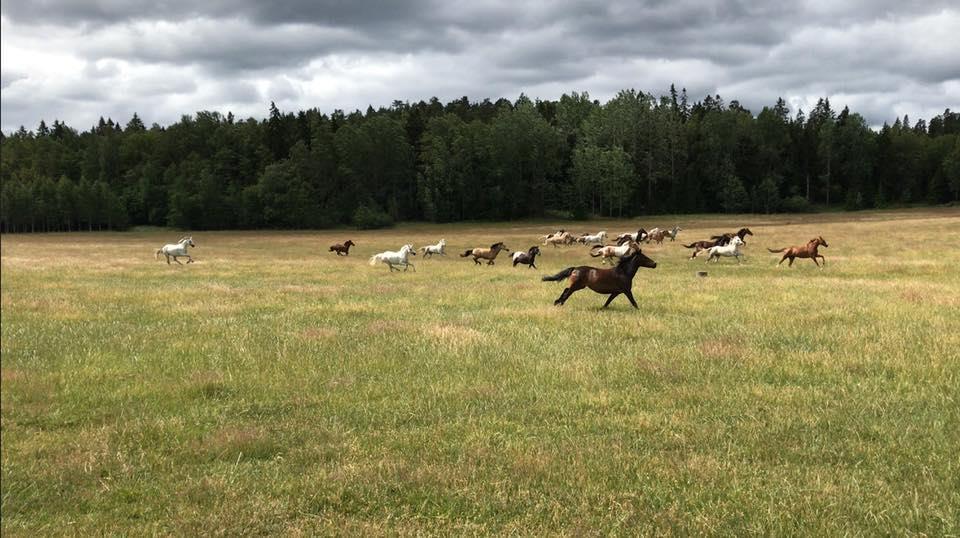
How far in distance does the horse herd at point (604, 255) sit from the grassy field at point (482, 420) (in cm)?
87

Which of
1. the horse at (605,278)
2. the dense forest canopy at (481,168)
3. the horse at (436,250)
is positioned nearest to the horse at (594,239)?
the horse at (436,250)

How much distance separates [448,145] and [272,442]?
384 ft

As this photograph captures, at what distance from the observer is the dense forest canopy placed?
11306 cm

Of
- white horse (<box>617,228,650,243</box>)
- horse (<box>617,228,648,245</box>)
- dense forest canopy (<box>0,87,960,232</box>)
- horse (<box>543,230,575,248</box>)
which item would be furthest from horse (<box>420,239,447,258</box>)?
dense forest canopy (<box>0,87,960,232</box>)

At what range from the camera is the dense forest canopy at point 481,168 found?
113 m

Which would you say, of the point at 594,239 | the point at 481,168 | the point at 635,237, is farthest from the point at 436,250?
the point at 481,168

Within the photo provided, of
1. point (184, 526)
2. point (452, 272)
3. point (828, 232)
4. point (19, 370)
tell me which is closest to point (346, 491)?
Result: point (184, 526)

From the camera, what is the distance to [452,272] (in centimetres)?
3266

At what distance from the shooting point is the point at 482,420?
8516 millimetres

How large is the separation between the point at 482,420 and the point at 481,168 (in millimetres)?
109143

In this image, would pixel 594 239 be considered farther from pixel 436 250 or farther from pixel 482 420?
pixel 482 420

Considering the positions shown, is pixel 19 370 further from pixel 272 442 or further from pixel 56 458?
pixel 272 442

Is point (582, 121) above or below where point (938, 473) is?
above

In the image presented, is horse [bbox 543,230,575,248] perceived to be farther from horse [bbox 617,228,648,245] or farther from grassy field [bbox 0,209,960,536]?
grassy field [bbox 0,209,960,536]
